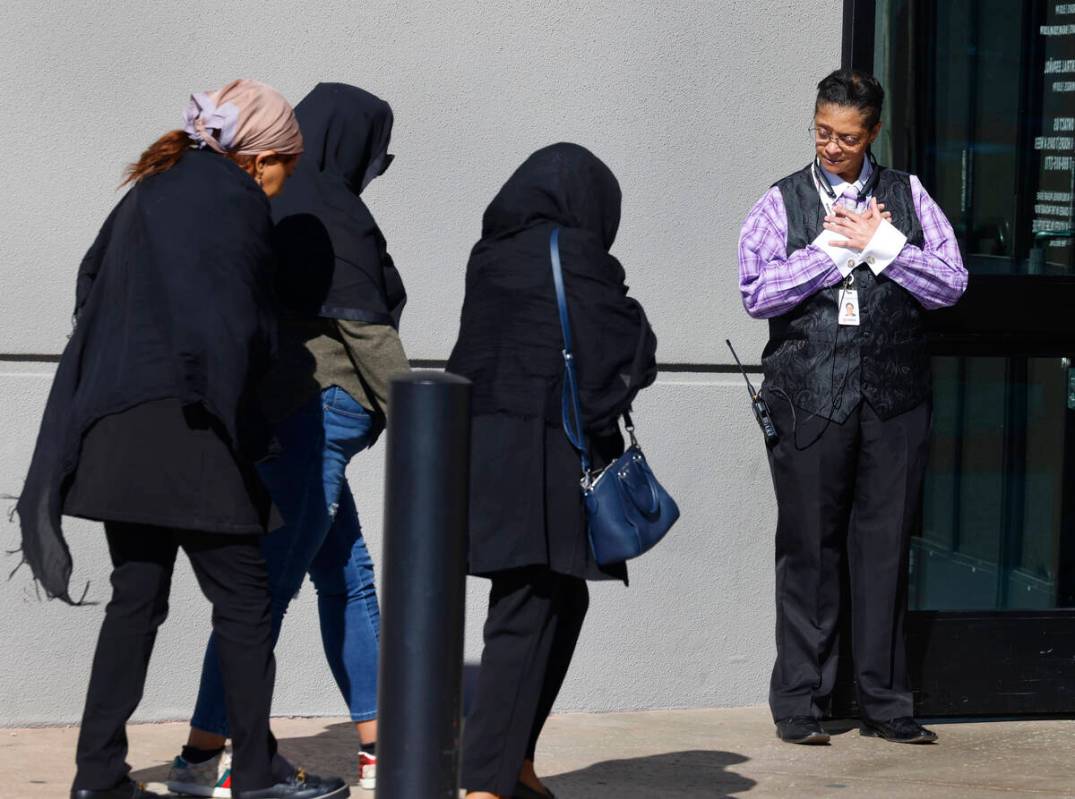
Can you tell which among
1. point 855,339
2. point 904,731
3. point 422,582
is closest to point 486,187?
point 855,339

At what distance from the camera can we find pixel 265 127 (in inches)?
158

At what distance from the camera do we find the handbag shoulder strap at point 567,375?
3857 mm

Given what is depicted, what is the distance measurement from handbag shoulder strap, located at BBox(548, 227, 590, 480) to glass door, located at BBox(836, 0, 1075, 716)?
1996mm

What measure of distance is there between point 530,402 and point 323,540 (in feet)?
2.51

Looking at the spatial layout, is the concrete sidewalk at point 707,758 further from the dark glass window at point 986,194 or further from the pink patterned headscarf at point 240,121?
the pink patterned headscarf at point 240,121

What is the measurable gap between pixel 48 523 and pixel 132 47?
1.80 meters

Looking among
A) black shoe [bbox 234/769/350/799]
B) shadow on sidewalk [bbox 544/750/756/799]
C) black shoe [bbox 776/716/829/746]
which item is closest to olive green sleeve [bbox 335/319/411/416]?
black shoe [bbox 234/769/350/799]

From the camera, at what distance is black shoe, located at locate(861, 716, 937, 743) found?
→ 5.29m

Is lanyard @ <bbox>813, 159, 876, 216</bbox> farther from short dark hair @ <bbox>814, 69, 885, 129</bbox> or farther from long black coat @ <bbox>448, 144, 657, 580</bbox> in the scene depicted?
long black coat @ <bbox>448, 144, 657, 580</bbox>

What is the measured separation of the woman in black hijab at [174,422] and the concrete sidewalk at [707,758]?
0.66 meters

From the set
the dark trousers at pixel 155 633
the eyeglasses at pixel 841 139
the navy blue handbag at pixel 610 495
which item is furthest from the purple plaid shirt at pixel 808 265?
the dark trousers at pixel 155 633

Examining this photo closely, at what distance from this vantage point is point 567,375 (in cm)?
388

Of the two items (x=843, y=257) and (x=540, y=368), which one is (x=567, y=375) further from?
(x=843, y=257)

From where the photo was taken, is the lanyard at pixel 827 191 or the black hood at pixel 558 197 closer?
the black hood at pixel 558 197
